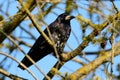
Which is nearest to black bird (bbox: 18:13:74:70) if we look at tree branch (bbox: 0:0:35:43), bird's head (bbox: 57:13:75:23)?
bird's head (bbox: 57:13:75:23)

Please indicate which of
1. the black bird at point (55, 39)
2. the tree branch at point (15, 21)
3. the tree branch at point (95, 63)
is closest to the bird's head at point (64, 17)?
the black bird at point (55, 39)

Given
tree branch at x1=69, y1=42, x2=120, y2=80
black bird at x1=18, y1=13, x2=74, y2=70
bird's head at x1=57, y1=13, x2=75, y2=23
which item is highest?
bird's head at x1=57, y1=13, x2=75, y2=23

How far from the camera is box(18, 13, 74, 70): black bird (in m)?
4.73

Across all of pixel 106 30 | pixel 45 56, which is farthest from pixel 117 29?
pixel 45 56

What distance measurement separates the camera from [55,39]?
494 centimetres

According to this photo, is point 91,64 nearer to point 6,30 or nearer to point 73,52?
point 73,52

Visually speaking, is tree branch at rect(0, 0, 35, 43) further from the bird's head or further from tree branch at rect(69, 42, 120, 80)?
tree branch at rect(69, 42, 120, 80)

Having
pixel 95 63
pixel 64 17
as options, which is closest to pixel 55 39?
pixel 64 17

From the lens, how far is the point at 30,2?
5.07m

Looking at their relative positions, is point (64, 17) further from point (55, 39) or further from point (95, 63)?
point (95, 63)

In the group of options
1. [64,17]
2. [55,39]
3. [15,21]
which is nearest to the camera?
[55,39]

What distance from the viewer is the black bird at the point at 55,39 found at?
186 inches

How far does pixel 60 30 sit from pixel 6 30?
578mm

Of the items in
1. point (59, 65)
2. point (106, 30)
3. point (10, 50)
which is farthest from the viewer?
point (10, 50)
